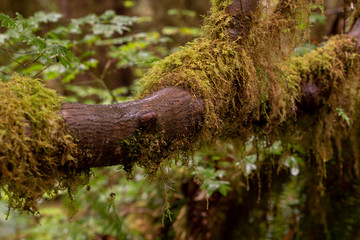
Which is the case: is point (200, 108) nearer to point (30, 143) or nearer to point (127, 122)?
point (127, 122)

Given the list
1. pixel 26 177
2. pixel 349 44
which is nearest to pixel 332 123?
pixel 349 44

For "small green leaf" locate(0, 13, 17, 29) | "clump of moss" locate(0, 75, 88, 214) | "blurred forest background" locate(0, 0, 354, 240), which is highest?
"small green leaf" locate(0, 13, 17, 29)

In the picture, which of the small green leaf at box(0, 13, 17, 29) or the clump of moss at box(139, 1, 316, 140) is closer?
the clump of moss at box(139, 1, 316, 140)

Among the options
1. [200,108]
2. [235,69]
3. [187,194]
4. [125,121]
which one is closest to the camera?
[125,121]

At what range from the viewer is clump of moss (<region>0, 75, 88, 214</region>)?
920mm

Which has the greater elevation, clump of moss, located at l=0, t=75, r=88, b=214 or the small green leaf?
the small green leaf

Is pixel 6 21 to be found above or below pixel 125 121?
above

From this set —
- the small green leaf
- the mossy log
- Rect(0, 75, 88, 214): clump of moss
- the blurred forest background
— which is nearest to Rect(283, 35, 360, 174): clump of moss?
the mossy log

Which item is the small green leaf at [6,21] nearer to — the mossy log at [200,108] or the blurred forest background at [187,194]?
the mossy log at [200,108]

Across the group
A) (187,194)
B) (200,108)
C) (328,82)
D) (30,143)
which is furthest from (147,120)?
(187,194)

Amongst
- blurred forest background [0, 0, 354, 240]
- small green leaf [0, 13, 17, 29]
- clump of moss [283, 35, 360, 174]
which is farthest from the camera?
blurred forest background [0, 0, 354, 240]

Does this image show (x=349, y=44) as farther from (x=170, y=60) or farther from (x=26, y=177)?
(x=26, y=177)

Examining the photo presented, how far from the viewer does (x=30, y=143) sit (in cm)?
95

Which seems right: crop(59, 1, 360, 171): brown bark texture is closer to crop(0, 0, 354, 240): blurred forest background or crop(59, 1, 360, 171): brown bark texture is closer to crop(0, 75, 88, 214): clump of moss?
crop(0, 75, 88, 214): clump of moss
